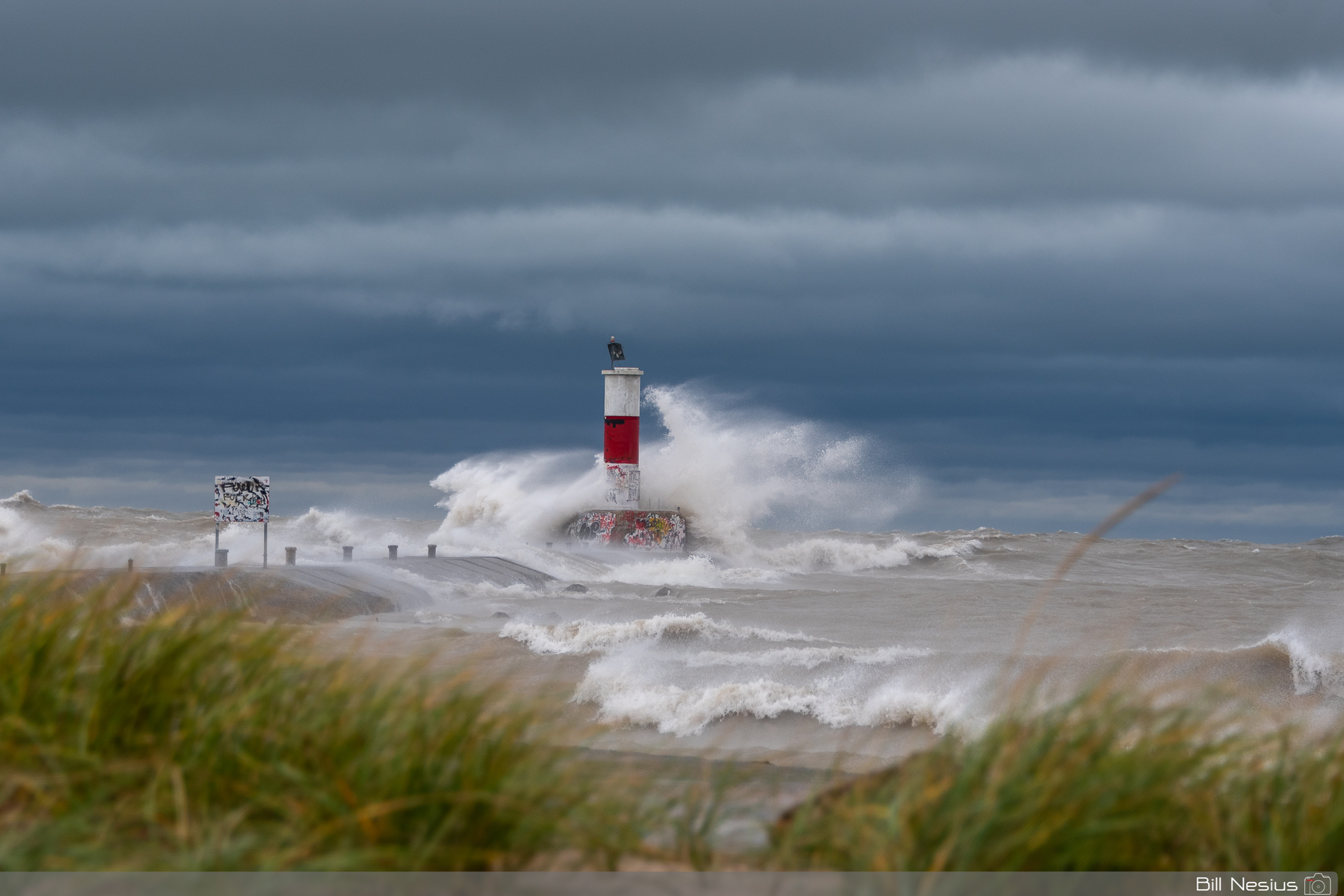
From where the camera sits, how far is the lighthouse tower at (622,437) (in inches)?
1439

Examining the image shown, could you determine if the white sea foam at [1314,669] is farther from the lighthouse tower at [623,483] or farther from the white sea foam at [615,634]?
the lighthouse tower at [623,483]

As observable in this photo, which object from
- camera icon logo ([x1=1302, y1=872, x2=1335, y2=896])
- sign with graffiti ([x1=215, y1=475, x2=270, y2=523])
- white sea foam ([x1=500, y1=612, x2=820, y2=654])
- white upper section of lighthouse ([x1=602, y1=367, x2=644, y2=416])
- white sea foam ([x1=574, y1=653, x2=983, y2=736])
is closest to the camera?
camera icon logo ([x1=1302, y1=872, x2=1335, y2=896])

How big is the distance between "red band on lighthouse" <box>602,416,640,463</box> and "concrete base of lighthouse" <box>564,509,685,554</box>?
→ 1.68 m

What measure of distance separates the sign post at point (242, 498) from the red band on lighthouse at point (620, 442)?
66.0 ft

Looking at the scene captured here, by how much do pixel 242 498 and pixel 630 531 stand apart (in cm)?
2042

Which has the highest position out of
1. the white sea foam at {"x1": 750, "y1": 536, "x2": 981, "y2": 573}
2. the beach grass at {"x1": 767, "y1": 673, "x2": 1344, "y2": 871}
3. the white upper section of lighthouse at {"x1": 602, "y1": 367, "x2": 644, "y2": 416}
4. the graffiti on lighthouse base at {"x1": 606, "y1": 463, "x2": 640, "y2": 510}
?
the white upper section of lighthouse at {"x1": 602, "y1": 367, "x2": 644, "y2": 416}

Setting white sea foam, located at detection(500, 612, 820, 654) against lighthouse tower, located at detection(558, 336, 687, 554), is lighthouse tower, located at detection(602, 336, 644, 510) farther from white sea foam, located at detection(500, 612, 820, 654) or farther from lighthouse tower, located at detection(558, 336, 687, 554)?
white sea foam, located at detection(500, 612, 820, 654)

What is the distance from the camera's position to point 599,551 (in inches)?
1382

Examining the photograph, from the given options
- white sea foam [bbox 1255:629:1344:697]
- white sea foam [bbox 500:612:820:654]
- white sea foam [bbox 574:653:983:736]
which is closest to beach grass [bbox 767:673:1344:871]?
white sea foam [bbox 574:653:983:736]

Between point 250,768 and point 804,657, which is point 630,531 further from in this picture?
point 250,768

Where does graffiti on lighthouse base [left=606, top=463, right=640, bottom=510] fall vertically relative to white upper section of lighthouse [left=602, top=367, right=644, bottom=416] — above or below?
below

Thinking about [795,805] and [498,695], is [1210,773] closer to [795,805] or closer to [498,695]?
[795,805]

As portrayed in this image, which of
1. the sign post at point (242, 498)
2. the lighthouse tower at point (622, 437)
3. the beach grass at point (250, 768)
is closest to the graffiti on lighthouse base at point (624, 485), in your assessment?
the lighthouse tower at point (622, 437)

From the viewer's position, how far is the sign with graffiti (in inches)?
665
